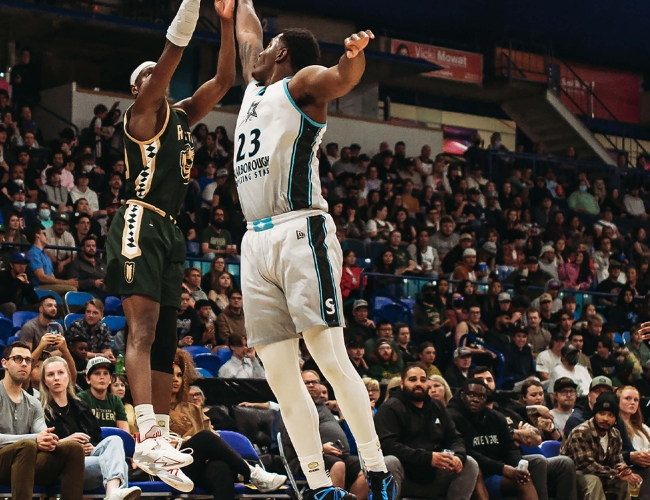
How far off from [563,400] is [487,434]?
2.48 metres

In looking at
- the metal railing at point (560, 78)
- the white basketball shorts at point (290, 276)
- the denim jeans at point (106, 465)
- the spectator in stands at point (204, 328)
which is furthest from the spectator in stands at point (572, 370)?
the metal railing at point (560, 78)

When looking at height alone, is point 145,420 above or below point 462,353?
above

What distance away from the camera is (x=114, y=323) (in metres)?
11.9

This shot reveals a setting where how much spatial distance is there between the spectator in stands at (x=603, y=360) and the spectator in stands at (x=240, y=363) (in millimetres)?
5401

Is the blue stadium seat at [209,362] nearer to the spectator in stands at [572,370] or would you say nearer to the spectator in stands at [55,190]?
the spectator in stands at [55,190]

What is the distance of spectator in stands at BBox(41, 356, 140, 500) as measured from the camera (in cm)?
789

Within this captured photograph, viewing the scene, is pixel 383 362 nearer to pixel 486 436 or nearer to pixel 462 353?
pixel 462 353

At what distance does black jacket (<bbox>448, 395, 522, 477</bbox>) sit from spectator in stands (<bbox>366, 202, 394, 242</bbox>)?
6.69m

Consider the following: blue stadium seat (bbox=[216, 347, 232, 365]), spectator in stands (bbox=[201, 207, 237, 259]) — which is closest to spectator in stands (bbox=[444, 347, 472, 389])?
blue stadium seat (bbox=[216, 347, 232, 365])

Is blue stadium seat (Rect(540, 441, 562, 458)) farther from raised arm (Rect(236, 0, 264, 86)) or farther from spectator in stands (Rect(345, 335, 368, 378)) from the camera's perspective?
raised arm (Rect(236, 0, 264, 86))

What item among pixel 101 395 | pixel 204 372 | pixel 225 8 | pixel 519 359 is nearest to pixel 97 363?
pixel 101 395

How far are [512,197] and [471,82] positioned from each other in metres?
5.21

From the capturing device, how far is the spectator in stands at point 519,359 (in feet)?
46.4

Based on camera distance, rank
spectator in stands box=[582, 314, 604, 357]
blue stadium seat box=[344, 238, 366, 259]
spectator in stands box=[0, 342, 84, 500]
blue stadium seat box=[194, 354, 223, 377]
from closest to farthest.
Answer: spectator in stands box=[0, 342, 84, 500], blue stadium seat box=[194, 354, 223, 377], spectator in stands box=[582, 314, 604, 357], blue stadium seat box=[344, 238, 366, 259]
